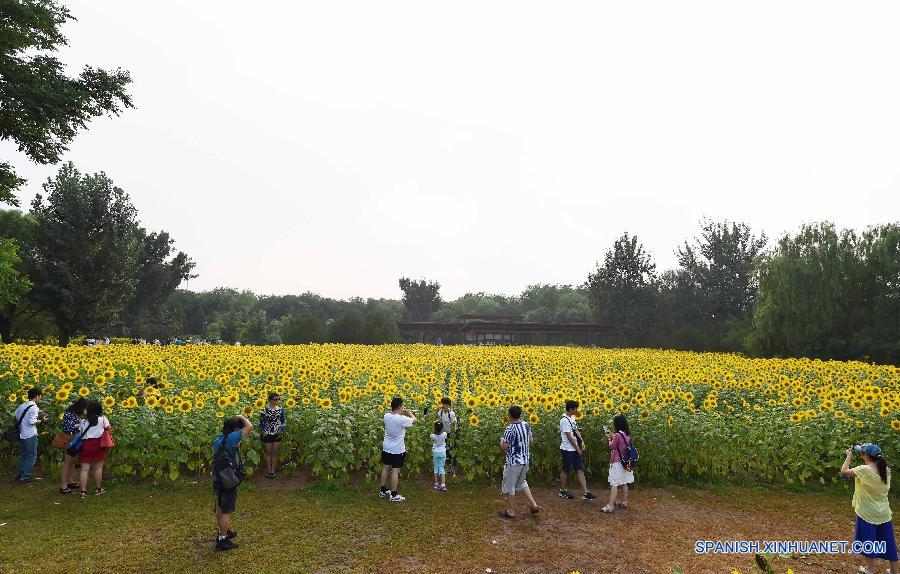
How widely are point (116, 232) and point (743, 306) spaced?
53.3 meters

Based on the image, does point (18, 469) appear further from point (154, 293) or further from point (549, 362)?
point (154, 293)

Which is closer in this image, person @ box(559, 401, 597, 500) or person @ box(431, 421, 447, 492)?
person @ box(559, 401, 597, 500)

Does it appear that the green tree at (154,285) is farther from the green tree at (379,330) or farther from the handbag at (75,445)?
the handbag at (75,445)

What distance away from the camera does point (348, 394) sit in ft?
34.4

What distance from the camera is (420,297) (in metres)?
98.2

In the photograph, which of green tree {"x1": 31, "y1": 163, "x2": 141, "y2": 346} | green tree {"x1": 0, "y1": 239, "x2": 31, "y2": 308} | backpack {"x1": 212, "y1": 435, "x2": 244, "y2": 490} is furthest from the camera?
green tree {"x1": 31, "y1": 163, "x2": 141, "y2": 346}

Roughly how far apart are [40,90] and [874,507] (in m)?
21.8

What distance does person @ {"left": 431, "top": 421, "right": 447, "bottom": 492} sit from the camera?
8.71m

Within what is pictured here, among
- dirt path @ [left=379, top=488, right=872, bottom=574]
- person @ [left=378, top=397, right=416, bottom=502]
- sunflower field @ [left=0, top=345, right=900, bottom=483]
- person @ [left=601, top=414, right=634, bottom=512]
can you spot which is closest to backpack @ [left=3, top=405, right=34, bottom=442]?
sunflower field @ [left=0, top=345, right=900, bottom=483]

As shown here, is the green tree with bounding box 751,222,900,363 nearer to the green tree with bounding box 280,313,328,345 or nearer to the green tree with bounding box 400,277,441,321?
the green tree with bounding box 280,313,328,345

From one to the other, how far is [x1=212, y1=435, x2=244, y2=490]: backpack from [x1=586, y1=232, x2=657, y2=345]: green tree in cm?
4827

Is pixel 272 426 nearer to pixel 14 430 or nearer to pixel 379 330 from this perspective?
pixel 14 430

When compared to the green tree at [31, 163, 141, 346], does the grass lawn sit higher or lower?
lower

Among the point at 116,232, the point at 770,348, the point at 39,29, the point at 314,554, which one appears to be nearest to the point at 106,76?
the point at 39,29
